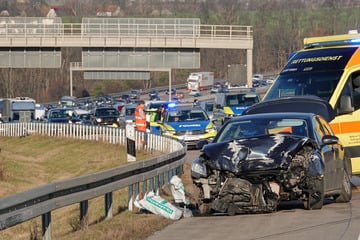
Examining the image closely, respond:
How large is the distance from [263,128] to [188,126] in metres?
21.0

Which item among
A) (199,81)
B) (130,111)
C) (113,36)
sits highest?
(113,36)

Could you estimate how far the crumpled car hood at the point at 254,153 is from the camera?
15461mm

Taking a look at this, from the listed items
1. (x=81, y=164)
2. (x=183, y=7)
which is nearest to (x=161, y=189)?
(x=81, y=164)

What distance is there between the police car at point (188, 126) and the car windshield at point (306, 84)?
14.8 m

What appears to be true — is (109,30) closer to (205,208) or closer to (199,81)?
(205,208)

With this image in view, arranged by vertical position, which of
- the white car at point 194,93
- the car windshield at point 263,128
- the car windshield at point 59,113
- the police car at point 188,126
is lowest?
the white car at point 194,93

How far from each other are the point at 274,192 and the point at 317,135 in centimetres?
168

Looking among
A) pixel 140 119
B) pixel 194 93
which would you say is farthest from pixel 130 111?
pixel 194 93

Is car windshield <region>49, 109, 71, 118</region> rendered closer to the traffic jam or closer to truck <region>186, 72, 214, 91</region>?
the traffic jam

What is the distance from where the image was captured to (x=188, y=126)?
37.9 metres

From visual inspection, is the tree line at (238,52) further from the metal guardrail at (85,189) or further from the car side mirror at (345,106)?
the metal guardrail at (85,189)

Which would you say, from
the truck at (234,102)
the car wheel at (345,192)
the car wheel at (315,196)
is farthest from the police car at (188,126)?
the car wheel at (315,196)

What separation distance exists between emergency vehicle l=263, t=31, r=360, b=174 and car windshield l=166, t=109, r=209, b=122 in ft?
53.5

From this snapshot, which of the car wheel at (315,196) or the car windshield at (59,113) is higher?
the car wheel at (315,196)
